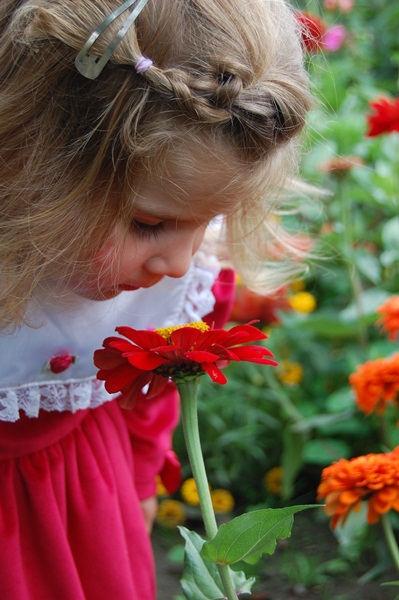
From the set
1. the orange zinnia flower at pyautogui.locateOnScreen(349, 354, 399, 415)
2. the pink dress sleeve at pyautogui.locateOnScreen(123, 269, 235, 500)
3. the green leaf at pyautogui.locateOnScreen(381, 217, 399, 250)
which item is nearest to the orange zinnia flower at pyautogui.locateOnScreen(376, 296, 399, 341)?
the orange zinnia flower at pyautogui.locateOnScreen(349, 354, 399, 415)

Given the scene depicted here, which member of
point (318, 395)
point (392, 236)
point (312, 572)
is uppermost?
point (392, 236)

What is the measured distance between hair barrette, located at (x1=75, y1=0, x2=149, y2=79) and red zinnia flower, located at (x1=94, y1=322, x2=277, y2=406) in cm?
22

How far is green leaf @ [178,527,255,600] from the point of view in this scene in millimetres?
860

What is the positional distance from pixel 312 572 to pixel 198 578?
671mm

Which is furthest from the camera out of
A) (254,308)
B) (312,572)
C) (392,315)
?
(254,308)

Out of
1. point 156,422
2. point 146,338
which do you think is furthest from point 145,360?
point 156,422

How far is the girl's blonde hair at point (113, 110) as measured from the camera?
0.75 metres

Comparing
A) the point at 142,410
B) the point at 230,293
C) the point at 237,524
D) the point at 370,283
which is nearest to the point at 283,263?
the point at 230,293

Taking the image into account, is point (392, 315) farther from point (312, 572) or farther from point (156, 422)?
point (312, 572)

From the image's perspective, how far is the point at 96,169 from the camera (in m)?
0.79

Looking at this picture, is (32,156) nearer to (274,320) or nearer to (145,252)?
(145,252)

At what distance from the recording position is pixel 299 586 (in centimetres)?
146

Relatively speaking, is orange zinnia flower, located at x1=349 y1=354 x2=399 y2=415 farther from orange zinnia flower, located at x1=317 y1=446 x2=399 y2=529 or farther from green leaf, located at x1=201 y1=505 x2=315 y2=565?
green leaf, located at x1=201 y1=505 x2=315 y2=565

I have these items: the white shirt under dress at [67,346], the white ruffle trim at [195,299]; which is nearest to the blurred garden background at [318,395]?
the white ruffle trim at [195,299]
